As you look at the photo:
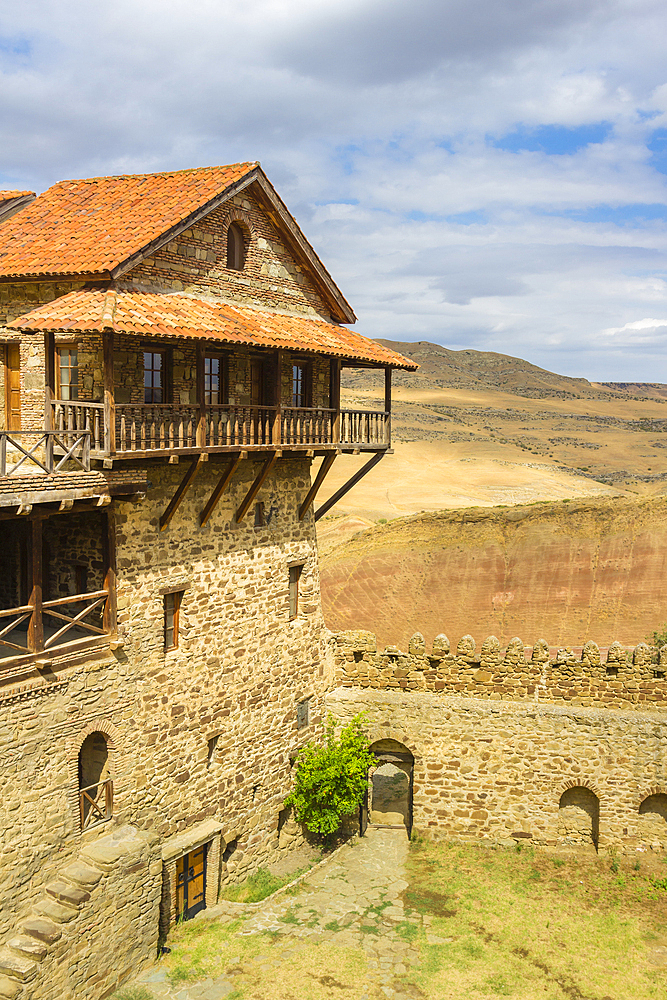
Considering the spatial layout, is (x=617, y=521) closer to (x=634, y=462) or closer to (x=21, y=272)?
(x=21, y=272)

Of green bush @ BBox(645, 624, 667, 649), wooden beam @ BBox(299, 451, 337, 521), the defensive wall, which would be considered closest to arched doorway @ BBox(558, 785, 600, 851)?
the defensive wall

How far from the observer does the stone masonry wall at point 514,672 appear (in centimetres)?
2205

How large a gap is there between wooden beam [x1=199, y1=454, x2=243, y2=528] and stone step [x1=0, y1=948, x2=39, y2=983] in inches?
353

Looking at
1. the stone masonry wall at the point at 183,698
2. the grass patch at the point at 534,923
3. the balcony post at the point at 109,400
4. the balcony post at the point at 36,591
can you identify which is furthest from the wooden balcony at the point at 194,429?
the grass patch at the point at 534,923

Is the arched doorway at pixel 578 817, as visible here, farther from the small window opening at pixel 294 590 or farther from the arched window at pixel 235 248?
the arched window at pixel 235 248

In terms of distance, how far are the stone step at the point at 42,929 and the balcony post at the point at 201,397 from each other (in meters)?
9.08

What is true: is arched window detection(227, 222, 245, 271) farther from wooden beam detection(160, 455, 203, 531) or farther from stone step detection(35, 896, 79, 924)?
stone step detection(35, 896, 79, 924)

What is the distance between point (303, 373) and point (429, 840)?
12.7 m

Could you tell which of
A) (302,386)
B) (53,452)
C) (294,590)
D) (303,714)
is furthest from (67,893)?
(302,386)

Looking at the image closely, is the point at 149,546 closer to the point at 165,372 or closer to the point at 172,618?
the point at 172,618

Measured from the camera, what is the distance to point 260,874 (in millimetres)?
21516

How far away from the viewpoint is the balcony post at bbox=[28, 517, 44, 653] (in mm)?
15398

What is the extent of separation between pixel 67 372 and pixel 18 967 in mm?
10834

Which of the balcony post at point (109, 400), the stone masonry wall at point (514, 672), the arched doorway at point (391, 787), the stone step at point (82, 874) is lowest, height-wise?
the arched doorway at point (391, 787)
